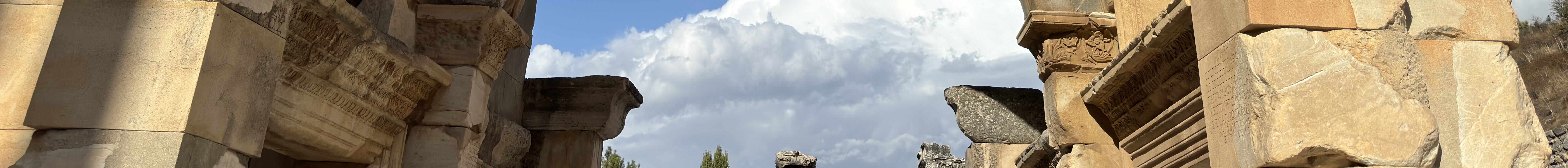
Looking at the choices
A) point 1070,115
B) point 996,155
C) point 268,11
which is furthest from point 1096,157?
point 268,11

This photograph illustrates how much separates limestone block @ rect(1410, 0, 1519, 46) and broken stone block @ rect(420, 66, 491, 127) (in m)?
3.95

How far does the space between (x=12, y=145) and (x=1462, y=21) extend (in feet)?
14.5

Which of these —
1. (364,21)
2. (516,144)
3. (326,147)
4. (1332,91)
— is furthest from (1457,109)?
(516,144)

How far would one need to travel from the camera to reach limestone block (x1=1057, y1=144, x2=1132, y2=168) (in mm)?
6043

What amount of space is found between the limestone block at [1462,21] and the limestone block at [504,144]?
14.5ft

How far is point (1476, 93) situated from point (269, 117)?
398cm

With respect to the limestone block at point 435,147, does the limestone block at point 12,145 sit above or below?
below

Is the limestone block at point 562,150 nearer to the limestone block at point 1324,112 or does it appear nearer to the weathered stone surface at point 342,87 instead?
the weathered stone surface at point 342,87

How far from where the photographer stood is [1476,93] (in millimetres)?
3764

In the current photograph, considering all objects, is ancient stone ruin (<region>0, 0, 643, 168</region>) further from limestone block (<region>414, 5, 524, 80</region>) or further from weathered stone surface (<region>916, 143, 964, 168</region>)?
weathered stone surface (<region>916, 143, 964, 168</region>)

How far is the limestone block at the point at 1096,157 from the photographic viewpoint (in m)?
6.04

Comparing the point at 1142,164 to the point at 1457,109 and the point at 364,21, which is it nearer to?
the point at 1457,109

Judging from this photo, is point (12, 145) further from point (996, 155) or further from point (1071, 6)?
point (996, 155)

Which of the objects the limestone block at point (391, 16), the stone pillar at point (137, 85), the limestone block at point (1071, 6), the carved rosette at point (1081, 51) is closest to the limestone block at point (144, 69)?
the stone pillar at point (137, 85)
